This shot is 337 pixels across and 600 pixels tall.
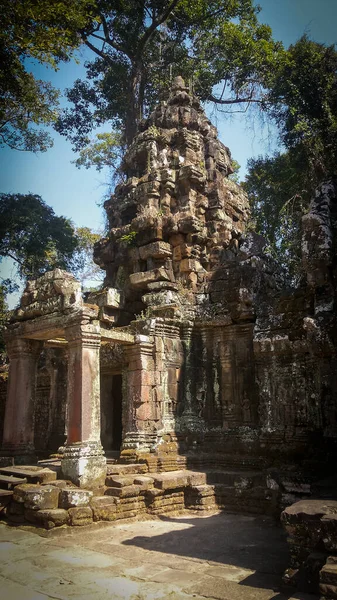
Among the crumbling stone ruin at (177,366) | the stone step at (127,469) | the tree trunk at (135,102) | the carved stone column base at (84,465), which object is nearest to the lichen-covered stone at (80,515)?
the crumbling stone ruin at (177,366)

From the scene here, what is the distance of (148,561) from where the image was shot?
16.6ft

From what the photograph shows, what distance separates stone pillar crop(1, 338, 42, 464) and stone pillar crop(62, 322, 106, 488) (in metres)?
1.62

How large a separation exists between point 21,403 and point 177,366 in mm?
3250

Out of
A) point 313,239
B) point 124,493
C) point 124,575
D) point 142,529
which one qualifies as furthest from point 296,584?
point 313,239

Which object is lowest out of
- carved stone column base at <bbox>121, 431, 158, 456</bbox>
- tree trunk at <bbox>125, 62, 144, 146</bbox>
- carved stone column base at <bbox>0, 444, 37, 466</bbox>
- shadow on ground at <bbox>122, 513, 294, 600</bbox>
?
shadow on ground at <bbox>122, 513, 294, 600</bbox>

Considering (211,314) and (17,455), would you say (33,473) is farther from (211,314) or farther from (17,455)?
(211,314)

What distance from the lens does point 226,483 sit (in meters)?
8.32

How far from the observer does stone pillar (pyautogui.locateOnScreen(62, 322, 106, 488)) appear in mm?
7430

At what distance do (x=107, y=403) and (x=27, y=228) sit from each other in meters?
11.6

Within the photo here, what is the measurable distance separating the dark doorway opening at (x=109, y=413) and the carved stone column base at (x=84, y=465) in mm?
3329

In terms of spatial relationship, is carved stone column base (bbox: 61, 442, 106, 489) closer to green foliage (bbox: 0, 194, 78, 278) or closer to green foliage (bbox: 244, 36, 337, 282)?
green foliage (bbox: 244, 36, 337, 282)

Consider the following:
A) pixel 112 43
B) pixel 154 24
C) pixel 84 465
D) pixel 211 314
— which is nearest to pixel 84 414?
pixel 84 465

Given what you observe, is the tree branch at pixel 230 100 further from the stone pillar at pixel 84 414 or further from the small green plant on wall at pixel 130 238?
the stone pillar at pixel 84 414

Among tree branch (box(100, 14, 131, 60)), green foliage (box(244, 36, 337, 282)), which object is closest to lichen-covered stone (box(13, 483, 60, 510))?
green foliage (box(244, 36, 337, 282))
